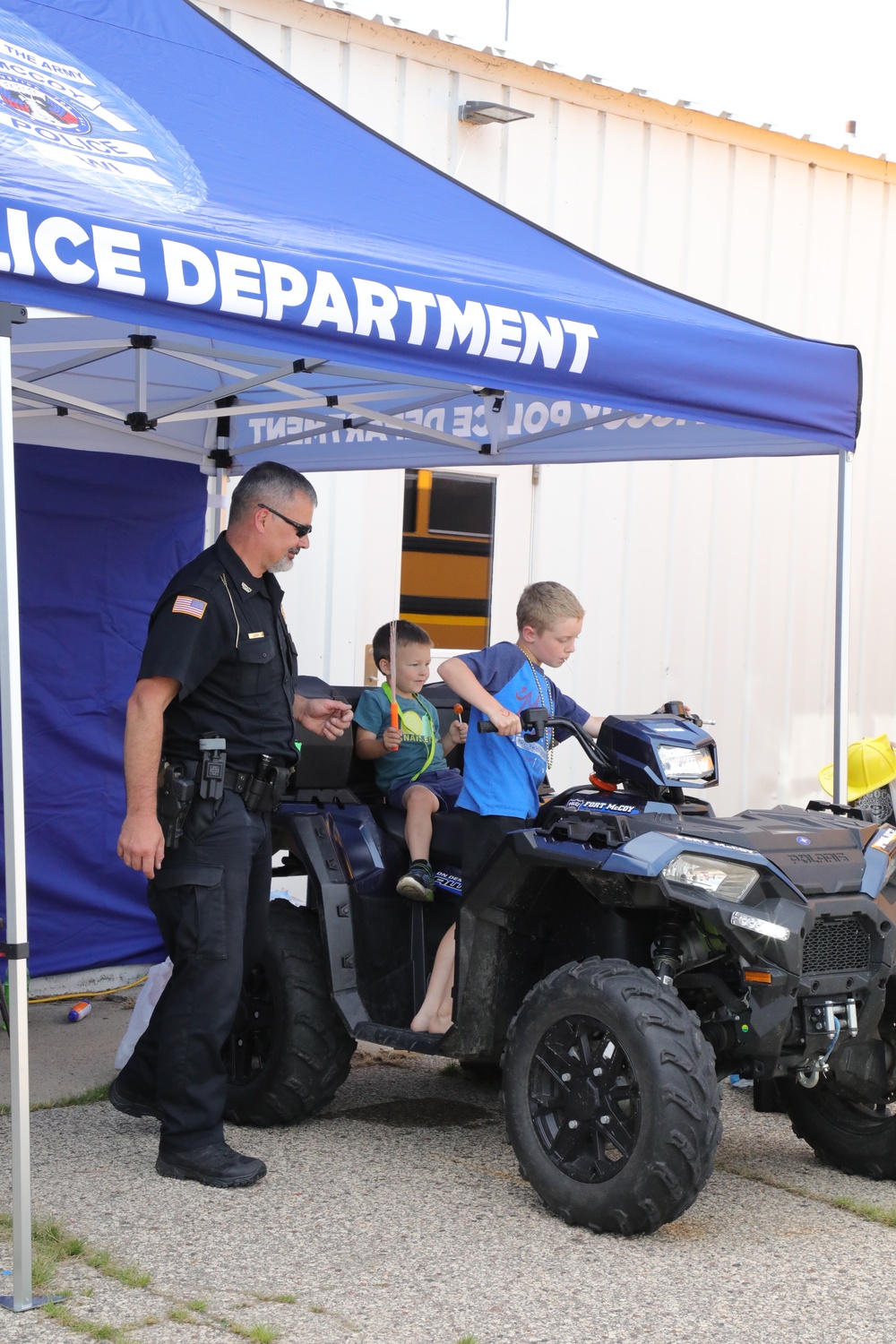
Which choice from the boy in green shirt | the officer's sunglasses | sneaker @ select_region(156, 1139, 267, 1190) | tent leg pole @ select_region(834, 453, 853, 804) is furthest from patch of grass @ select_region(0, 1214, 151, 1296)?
tent leg pole @ select_region(834, 453, 853, 804)

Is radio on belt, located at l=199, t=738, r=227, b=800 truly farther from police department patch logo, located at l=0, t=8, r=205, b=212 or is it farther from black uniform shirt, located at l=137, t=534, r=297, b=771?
police department patch logo, located at l=0, t=8, r=205, b=212

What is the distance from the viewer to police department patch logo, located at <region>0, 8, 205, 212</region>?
3617 mm

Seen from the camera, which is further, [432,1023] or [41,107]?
[432,1023]

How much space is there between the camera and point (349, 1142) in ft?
15.4

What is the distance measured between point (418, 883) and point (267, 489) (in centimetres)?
134

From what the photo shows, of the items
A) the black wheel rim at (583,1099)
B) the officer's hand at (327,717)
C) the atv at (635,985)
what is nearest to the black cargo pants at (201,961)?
the atv at (635,985)

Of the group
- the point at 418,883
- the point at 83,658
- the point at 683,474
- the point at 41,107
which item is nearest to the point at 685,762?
the point at 418,883

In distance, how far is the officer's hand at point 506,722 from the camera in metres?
4.14

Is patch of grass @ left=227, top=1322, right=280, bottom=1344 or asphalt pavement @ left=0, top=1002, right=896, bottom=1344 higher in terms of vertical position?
patch of grass @ left=227, top=1322, right=280, bottom=1344

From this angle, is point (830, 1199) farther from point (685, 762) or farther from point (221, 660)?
point (221, 660)

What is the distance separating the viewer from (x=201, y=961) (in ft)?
14.0

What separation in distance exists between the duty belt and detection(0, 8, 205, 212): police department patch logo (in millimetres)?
1519

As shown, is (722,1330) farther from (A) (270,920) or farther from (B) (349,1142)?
(A) (270,920)

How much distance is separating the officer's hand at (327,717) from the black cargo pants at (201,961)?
1.91 ft
